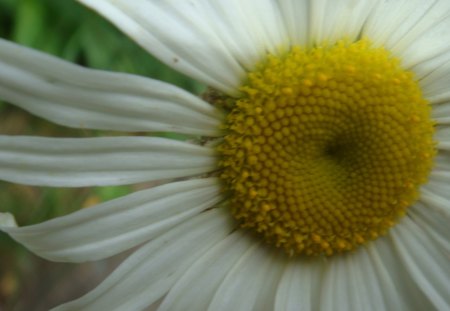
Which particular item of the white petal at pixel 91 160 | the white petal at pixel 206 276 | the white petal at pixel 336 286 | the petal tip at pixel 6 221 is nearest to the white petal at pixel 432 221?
the white petal at pixel 336 286

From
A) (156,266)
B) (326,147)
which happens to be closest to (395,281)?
(326,147)

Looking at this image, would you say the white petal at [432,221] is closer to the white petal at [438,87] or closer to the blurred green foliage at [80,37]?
the white petal at [438,87]

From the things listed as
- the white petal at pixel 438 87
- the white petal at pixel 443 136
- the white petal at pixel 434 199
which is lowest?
the white petal at pixel 434 199

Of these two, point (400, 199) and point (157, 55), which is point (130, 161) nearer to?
point (157, 55)

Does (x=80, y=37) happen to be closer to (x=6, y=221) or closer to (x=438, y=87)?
(x=6, y=221)

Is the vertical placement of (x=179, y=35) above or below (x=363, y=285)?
above

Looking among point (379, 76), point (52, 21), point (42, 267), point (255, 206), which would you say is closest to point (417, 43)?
point (379, 76)
